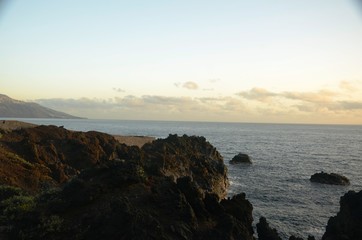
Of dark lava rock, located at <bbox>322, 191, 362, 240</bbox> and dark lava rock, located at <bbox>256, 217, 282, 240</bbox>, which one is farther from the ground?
dark lava rock, located at <bbox>322, 191, 362, 240</bbox>

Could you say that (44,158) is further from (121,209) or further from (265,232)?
(265,232)

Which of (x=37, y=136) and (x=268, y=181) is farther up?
(x=37, y=136)

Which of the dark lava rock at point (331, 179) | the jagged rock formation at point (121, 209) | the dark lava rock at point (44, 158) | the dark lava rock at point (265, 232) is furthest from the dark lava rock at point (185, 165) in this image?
the jagged rock formation at point (121, 209)

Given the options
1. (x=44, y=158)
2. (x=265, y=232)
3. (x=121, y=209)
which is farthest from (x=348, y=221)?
(x=44, y=158)

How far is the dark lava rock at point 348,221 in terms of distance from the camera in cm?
2347

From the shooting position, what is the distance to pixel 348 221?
2519cm

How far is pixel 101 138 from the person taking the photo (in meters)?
56.4

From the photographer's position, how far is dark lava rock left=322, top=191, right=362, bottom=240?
23.5 m

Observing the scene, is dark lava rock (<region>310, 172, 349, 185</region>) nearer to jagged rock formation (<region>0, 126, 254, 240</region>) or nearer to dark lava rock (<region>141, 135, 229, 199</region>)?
dark lava rock (<region>141, 135, 229, 199</region>)

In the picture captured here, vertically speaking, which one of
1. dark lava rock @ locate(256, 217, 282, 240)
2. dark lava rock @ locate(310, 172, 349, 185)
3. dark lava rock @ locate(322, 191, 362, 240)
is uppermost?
dark lava rock @ locate(322, 191, 362, 240)

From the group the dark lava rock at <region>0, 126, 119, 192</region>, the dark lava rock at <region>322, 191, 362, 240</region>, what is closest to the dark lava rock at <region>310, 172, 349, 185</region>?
the dark lava rock at <region>322, 191, 362, 240</region>

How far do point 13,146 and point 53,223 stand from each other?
26072mm

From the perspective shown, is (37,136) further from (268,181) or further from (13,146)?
(268,181)

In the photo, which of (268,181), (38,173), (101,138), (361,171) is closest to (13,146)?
(38,173)
